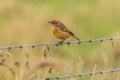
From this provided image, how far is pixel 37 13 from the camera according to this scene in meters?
15.2

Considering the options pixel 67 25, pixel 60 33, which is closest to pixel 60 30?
pixel 60 33

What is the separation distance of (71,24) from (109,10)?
197 cm

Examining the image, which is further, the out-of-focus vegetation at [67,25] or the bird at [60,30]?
the out-of-focus vegetation at [67,25]

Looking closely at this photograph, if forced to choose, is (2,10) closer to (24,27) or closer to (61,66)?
(24,27)

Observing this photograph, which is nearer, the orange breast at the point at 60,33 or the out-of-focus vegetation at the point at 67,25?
the orange breast at the point at 60,33

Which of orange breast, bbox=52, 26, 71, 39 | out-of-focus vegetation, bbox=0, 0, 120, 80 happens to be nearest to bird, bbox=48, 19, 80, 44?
orange breast, bbox=52, 26, 71, 39

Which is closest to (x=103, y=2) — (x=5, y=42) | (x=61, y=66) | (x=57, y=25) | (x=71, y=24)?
(x=71, y=24)

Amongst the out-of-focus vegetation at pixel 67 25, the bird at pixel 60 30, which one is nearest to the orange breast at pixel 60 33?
the bird at pixel 60 30

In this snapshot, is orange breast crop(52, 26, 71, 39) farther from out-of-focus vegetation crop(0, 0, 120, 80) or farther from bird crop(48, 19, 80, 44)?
out-of-focus vegetation crop(0, 0, 120, 80)

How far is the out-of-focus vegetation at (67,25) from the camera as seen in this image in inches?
467

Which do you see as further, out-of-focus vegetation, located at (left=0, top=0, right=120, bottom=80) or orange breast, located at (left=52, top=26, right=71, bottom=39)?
out-of-focus vegetation, located at (left=0, top=0, right=120, bottom=80)

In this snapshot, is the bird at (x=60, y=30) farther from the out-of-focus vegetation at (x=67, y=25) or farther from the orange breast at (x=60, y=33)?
the out-of-focus vegetation at (x=67, y=25)

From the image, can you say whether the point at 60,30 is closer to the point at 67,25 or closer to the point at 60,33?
the point at 60,33

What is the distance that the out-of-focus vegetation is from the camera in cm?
1186
